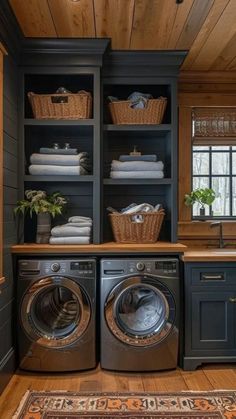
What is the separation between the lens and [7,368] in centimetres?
251

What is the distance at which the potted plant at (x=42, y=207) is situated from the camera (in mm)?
2785

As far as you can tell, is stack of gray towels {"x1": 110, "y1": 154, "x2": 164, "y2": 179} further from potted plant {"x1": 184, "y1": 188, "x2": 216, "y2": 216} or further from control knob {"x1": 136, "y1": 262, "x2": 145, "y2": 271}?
control knob {"x1": 136, "y1": 262, "x2": 145, "y2": 271}

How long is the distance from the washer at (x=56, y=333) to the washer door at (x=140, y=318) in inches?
6.0

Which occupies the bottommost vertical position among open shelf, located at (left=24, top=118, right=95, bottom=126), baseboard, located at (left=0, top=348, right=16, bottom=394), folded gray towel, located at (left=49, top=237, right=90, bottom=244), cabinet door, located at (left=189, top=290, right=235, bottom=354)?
baseboard, located at (left=0, top=348, right=16, bottom=394)

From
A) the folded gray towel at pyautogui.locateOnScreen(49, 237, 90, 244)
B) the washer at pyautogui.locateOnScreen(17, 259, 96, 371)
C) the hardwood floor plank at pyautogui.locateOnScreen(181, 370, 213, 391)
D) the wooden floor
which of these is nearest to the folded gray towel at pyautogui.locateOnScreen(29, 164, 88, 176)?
the folded gray towel at pyautogui.locateOnScreen(49, 237, 90, 244)

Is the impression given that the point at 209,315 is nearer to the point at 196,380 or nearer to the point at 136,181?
the point at 196,380

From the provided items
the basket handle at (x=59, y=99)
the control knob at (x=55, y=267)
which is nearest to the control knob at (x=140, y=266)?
the control knob at (x=55, y=267)

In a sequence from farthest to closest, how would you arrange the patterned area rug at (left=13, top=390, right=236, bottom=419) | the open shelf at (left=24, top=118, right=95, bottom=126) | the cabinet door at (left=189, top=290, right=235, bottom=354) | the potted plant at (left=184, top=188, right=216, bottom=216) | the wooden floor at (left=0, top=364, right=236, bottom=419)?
the potted plant at (left=184, top=188, right=216, bottom=216), the open shelf at (left=24, top=118, right=95, bottom=126), the cabinet door at (left=189, top=290, right=235, bottom=354), the wooden floor at (left=0, top=364, right=236, bottom=419), the patterned area rug at (left=13, top=390, right=236, bottom=419)

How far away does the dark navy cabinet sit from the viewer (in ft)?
8.97

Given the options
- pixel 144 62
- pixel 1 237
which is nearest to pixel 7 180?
pixel 1 237

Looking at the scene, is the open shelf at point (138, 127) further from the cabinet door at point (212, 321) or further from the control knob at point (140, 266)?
the cabinet door at point (212, 321)

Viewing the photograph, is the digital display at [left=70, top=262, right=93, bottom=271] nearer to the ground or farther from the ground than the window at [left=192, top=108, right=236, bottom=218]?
nearer to the ground

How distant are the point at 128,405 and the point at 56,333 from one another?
742mm

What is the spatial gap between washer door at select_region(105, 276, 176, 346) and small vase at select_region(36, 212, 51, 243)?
70cm
